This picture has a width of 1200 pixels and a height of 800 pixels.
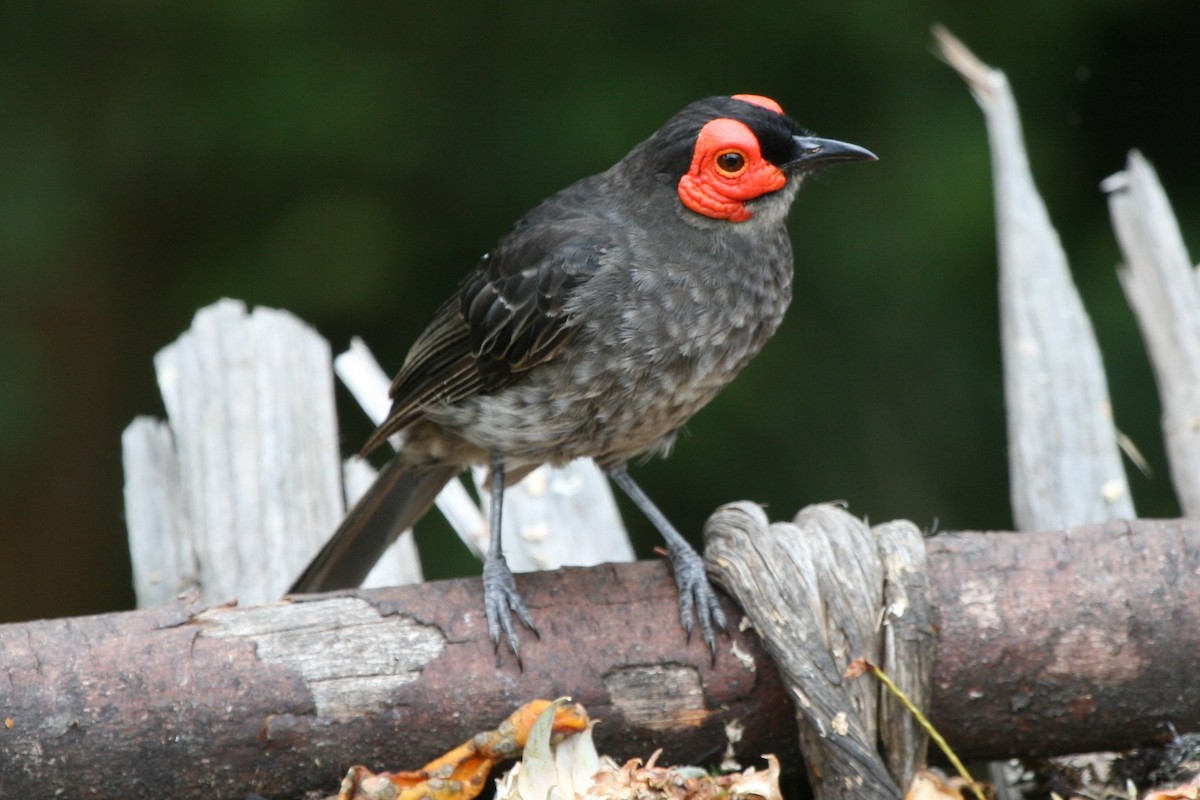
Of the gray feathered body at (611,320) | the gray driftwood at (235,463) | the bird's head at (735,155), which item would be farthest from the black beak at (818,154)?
the gray driftwood at (235,463)

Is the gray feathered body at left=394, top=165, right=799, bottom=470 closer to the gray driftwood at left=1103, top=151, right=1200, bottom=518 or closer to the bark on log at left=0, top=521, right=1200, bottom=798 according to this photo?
the bark on log at left=0, top=521, right=1200, bottom=798

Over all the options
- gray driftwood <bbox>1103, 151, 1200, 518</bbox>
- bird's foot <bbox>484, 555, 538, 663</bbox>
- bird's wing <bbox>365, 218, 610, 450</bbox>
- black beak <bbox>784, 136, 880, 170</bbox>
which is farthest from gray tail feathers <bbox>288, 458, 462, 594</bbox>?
gray driftwood <bbox>1103, 151, 1200, 518</bbox>

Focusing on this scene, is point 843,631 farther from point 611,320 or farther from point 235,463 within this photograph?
point 235,463

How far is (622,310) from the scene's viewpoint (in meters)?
2.44

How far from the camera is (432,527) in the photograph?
467 centimetres

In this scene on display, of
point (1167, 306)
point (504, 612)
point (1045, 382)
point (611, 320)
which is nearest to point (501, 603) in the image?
point (504, 612)

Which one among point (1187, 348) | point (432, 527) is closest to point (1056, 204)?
point (1187, 348)

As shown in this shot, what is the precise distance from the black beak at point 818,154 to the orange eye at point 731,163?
9 cm

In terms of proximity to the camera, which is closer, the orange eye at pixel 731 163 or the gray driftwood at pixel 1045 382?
the orange eye at pixel 731 163

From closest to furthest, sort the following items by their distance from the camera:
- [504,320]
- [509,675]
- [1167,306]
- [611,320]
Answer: [509,675]
[611,320]
[504,320]
[1167,306]

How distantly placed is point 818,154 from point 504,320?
66cm

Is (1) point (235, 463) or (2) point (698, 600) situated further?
(1) point (235, 463)

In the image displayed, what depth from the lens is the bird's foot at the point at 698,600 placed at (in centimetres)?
204

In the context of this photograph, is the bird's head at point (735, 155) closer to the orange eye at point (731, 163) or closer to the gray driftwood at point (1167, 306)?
the orange eye at point (731, 163)
